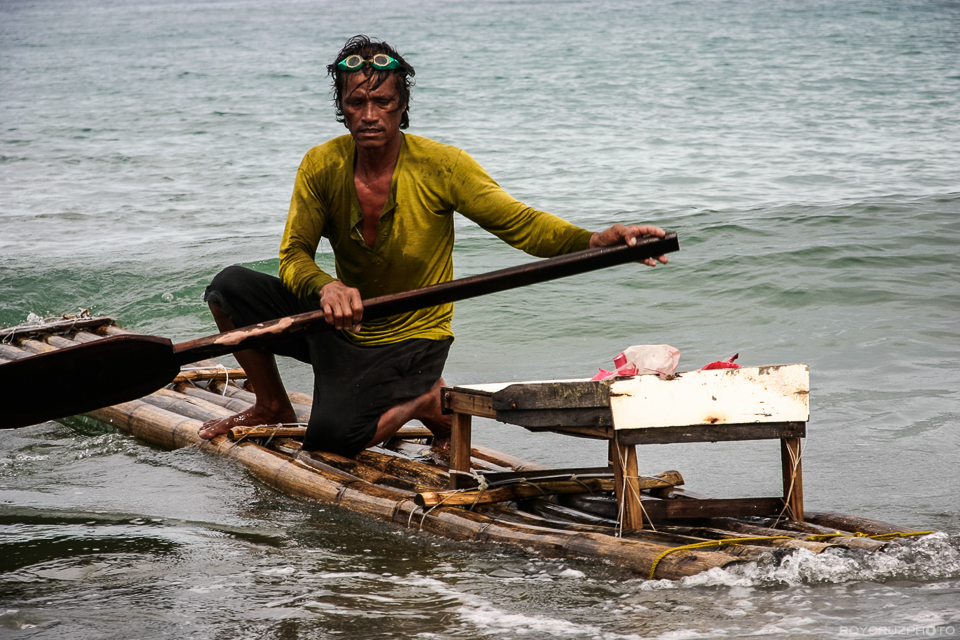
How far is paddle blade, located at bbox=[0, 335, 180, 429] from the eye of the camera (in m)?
3.48

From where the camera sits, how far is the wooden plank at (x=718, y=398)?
295 centimetres

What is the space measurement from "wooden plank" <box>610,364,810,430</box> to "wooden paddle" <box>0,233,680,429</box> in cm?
50

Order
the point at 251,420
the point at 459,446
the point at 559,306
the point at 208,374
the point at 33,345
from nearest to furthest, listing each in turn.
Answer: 1. the point at 459,446
2. the point at 251,420
3. the point at 208,374
4. the point at 33,345
5. the point at 559,306

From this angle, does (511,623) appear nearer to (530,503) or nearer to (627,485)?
(627,485)

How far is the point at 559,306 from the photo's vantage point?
866 centimetres

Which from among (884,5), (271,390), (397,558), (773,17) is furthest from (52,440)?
(884,5)

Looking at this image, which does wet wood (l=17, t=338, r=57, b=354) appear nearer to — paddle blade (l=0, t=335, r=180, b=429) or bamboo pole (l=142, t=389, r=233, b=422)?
bamboo pole (l=142, t=389, r=233, b=422)

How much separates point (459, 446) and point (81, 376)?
1.41m

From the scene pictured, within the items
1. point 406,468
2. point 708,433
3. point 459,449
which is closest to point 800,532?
point 708,433

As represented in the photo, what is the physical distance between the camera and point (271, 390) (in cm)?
438

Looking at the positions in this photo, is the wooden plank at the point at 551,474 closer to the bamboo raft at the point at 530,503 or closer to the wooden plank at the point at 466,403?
the bamboo raft at the point at 530,503

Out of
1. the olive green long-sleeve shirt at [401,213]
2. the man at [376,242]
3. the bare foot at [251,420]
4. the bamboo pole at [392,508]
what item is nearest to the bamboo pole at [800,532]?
the bamboo pole at [392,508]

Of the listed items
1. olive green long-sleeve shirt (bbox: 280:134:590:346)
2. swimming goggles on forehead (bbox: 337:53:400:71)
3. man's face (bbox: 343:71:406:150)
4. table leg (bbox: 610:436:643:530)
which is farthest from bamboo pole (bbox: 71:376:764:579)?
swimming goggles on forehead (bbox: 337:53:400:71)

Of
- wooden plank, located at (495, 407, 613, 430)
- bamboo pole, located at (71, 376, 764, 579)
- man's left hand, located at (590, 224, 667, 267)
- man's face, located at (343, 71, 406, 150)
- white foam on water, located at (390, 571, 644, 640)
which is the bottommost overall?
white foam on water, located at (390, 571, 644, 640)
